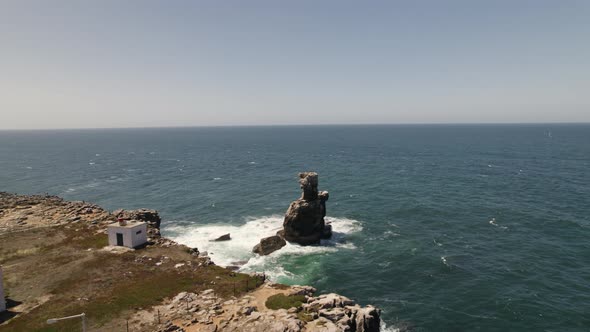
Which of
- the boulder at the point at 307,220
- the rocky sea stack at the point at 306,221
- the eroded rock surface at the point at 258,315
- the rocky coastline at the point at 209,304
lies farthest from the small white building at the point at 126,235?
the boulder at the point at 307,220

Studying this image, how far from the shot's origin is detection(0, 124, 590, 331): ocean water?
149 feet

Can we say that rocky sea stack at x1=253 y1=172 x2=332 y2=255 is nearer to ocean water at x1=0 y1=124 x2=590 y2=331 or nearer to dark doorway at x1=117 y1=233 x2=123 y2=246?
ocean water at x1=0 y1=124 x2=590 y2=331

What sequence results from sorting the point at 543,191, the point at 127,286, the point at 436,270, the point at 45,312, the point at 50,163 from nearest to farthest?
the point at 45,312
the point at 127,286
the point at 436,270
the point at 543,191
the point at 50,163

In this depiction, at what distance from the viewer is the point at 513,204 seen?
86.3 meters

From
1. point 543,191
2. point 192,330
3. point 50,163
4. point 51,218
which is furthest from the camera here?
point 50,163

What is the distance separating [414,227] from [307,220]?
2451 centimetres

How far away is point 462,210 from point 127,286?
75281 mm

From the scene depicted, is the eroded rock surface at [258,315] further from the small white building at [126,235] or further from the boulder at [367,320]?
the small white building at [126,235]

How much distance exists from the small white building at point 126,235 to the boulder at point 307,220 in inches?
1069

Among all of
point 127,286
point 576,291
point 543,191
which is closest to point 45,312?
point 127,286

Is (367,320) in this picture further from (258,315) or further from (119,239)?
(119,239)

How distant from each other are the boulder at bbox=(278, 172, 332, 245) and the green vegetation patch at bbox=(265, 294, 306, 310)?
2895cm

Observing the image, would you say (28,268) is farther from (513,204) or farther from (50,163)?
(50,163)

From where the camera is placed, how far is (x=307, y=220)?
67.7 meters
